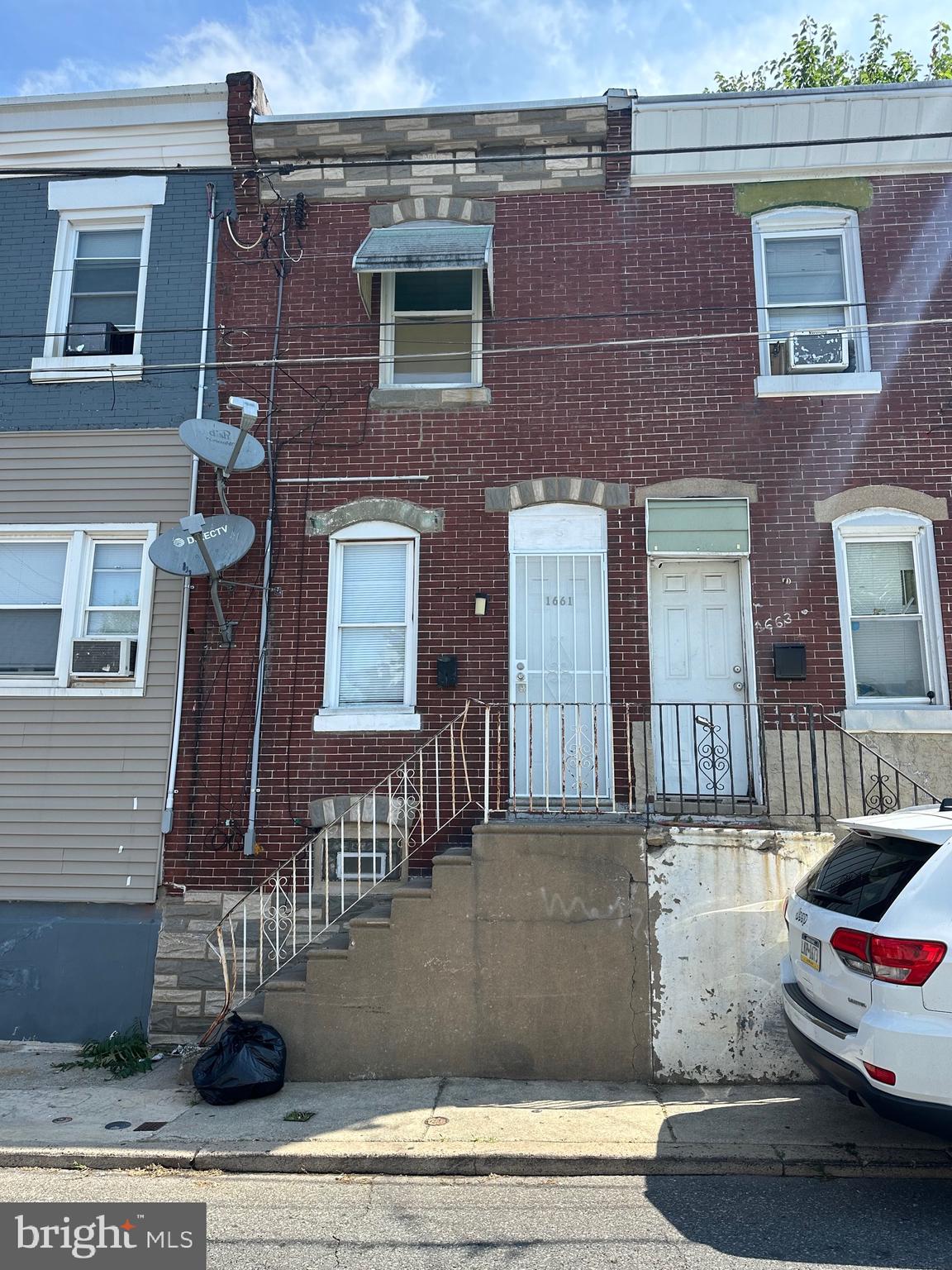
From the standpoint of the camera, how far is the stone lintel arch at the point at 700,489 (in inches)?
341

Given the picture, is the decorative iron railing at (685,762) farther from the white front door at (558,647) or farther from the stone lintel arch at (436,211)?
the stone lintel arch at (436,211)

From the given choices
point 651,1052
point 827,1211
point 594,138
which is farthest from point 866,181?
point 827,1211

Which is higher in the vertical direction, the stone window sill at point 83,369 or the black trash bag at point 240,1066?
the stone window sill at point 83,369

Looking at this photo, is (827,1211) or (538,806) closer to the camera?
(827,1211)

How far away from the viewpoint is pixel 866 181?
9.23m

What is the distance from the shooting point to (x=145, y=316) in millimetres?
9570

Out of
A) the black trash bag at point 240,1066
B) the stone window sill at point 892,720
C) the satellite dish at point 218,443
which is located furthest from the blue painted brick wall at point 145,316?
the stone window sill at point 892,720

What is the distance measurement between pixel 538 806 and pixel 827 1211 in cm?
385

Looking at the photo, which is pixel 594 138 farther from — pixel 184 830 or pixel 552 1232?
pixel 552 1232

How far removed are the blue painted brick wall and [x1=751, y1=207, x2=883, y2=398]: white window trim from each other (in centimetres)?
530

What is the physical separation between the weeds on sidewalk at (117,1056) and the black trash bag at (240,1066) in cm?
100

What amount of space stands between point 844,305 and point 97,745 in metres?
8.02

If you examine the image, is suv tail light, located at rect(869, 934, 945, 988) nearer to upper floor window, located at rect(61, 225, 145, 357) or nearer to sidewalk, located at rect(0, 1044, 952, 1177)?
sidewalk, located at rect(0, 1044, 952, 1177)

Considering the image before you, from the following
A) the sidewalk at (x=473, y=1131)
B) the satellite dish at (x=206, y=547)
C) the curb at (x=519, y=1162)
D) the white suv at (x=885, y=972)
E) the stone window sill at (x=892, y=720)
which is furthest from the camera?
the satellite dish at (x=206, y=547)
